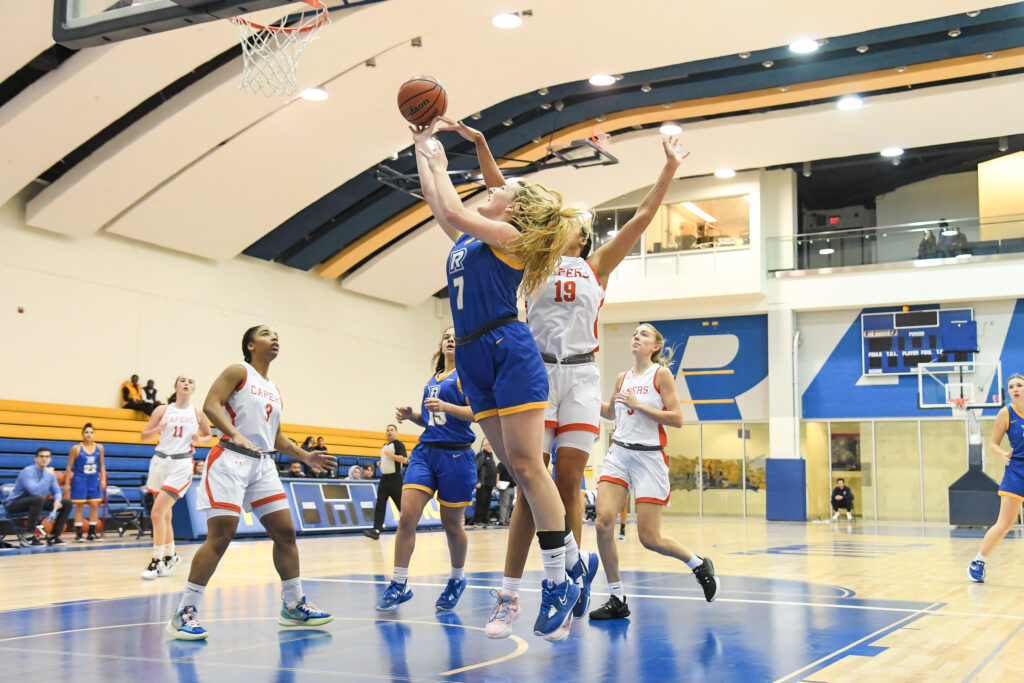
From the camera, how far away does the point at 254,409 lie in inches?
221

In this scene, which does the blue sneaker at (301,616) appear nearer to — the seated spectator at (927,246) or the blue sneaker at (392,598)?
the blue sneaker at (392,598)

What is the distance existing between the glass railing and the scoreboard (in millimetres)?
1443

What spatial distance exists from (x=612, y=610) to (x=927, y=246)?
21186mm

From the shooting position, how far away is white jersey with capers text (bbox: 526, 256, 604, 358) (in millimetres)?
5008

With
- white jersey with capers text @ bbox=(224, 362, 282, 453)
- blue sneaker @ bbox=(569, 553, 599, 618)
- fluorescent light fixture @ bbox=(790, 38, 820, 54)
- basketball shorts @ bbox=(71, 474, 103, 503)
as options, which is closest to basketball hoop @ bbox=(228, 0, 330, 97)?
white jersey with capers text @ bbox=(224, 362, 282, 453)

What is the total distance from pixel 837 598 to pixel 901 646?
7.41ft

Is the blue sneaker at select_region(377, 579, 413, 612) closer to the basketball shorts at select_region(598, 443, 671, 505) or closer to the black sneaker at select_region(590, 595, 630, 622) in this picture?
the black sneaker at select_region(590, 595, 630, 622)

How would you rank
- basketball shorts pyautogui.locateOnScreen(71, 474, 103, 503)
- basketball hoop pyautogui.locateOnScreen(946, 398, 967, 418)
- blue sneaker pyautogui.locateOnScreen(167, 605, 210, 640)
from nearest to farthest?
blue sneaker pyautogui.locateOnScreen(167, 605, 210, 640) < basketball shorts pyautogui.locateOnScreen(71, 474, 103, 503) < basketball hoop pyautogui.locateOnScreen(946, 398, 967, 418)

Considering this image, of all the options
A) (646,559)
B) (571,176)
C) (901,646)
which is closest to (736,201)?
(571,176)

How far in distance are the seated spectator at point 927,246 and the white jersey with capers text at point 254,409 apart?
22006 millimetres

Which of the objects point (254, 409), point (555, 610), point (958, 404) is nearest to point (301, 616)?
point (254, 409)

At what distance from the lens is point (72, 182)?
52.9ft

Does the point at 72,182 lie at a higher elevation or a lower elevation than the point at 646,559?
higher

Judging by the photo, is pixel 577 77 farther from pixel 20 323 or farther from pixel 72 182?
pixel 20 323
